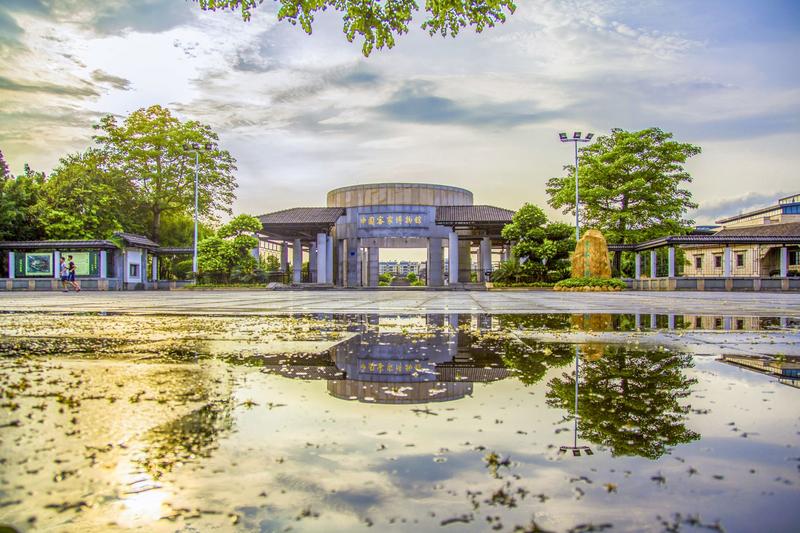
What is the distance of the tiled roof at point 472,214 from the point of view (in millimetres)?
33250

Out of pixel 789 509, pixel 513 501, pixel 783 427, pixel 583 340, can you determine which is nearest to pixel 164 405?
pixel 513 501

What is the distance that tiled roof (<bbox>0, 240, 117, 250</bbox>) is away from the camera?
2847cm

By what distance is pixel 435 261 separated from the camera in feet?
120

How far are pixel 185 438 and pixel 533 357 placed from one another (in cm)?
177

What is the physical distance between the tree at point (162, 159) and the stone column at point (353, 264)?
10883 mm

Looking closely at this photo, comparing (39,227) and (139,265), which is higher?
(39,227)

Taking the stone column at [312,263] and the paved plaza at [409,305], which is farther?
the stone column at [312,263]

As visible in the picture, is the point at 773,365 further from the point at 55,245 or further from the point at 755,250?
the point at 755,250

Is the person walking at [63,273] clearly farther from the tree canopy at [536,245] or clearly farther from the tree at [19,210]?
the tree canopy at [536,245]

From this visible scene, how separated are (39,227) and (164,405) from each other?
38.4 m

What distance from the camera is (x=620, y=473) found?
0.97 metres

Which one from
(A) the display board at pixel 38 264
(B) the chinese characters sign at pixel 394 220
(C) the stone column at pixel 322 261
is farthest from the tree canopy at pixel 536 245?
(A) the display board at pixel 38 264

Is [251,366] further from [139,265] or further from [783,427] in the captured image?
[139,265]

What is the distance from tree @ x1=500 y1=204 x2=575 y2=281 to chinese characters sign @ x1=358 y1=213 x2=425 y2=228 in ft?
A: 32.3
